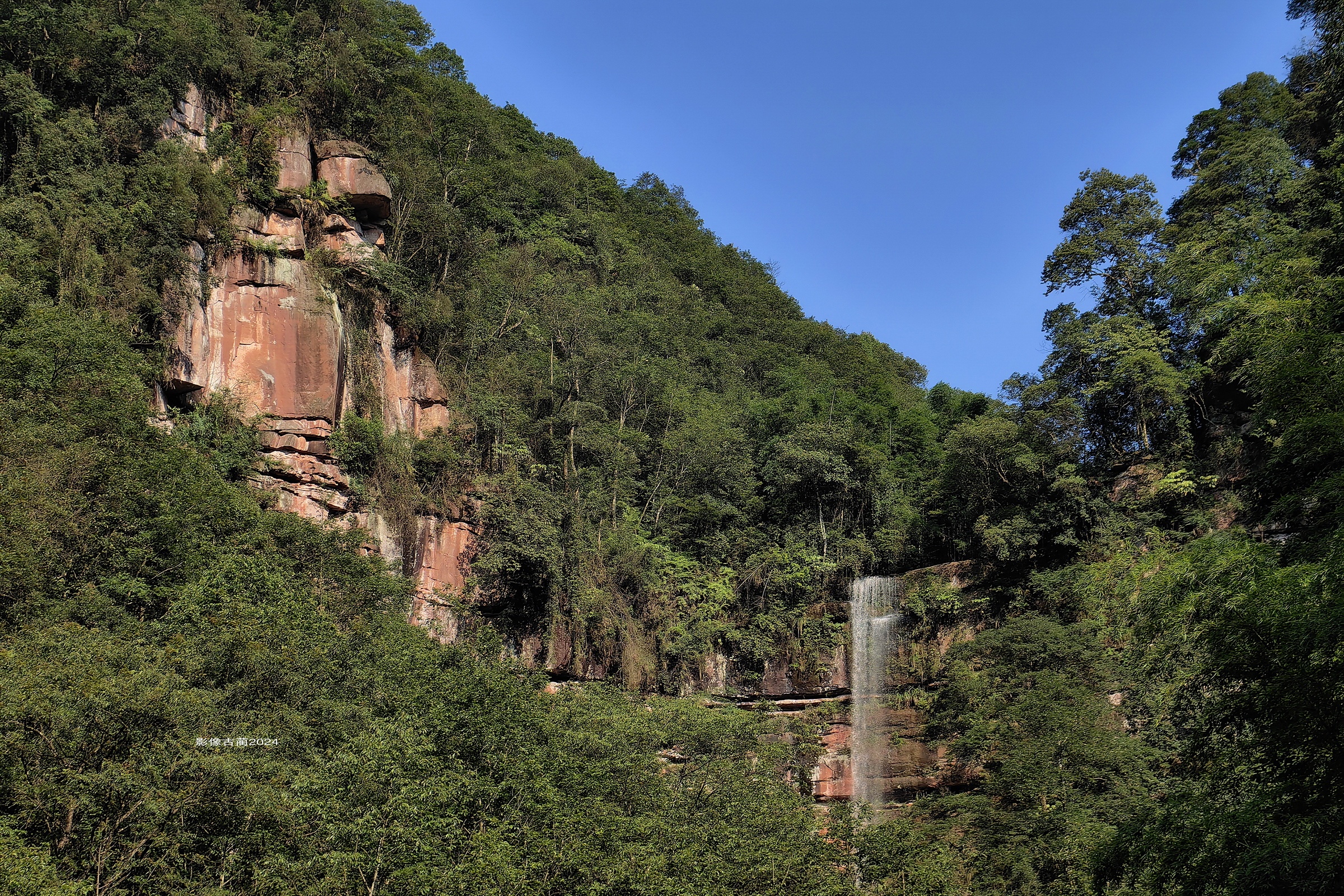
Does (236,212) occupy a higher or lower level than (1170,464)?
higher

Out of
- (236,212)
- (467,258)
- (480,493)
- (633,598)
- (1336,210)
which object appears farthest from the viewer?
(467,258)

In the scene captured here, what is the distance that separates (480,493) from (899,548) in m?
16.8

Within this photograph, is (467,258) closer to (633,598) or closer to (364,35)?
(364,35)

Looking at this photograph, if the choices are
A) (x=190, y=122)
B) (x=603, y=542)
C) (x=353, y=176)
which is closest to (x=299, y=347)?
(x=353, y=176)

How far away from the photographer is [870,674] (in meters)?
32.9

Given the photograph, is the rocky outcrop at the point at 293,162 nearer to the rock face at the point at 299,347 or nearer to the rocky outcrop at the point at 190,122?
the rock face at the point at 299,347

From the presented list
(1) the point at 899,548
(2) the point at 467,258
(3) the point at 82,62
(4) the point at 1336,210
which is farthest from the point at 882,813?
(3) the point at 82,62

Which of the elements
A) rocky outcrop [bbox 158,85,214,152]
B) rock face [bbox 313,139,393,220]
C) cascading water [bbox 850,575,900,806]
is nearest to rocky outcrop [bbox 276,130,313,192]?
rock face [bbox 313,139,393,220]

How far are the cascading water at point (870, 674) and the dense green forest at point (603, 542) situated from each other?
4.07ft

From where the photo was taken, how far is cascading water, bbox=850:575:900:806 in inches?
1218

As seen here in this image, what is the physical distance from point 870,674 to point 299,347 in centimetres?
2285

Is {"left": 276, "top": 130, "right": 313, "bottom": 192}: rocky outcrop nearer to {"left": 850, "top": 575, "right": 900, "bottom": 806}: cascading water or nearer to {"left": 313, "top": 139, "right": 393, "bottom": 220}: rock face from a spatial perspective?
{"left": 313, "top": 139, "right": 393, "bottom": 220}: rock face

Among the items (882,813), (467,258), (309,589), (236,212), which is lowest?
(882,813)

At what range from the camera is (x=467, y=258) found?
34688 mm
